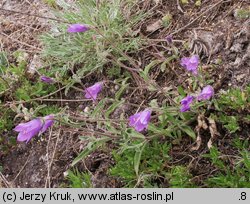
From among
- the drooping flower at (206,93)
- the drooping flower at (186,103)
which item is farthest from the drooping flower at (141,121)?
the drooping flower at (206,93)

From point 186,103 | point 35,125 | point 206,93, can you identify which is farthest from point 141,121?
point 35,125

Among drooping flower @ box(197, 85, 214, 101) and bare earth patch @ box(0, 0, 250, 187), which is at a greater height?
drooping flower @ box(197, 85, 214, 101)

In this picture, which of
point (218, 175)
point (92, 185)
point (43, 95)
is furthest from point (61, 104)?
point (218, 175)

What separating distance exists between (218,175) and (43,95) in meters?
1.55

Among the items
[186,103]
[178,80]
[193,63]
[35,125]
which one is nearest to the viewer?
[35,125]

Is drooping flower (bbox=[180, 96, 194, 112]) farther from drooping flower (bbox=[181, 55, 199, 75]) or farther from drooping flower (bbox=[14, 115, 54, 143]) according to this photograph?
drooping flower (bbox=[14, 115, 54, 143])

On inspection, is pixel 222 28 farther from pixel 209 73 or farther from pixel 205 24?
pixel 209 73

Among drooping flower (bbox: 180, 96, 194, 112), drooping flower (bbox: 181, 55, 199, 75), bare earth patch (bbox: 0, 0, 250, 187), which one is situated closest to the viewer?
drooping flower (bbox: 180, 96, 194, 112)

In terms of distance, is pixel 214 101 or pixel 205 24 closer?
pixel 214 101

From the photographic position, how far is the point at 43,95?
12.2 feet

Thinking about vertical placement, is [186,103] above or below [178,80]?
above

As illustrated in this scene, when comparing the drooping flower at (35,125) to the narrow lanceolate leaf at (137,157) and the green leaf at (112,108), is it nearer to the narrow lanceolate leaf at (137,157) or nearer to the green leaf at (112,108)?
the green leaf at (112,108)

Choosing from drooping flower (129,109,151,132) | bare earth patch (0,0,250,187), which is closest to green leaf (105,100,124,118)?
drooping flower (129,109,151,132)

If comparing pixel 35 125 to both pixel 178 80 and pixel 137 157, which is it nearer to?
pixel 137 157
